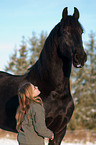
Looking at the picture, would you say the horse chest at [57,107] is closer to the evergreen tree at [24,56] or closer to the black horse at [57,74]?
the black horse at [57,74]

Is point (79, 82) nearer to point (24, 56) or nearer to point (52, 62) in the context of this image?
point (24, 56)

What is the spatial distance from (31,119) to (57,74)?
1217 mm

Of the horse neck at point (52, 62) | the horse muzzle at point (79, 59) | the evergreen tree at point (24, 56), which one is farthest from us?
the evergreen tree at point (24, 56)

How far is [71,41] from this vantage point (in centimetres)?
373

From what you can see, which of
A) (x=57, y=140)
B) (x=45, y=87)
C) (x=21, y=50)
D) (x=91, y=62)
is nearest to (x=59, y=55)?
(x=45, y=87)

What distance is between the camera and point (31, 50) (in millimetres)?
29516

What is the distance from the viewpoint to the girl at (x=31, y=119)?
2.79 meters

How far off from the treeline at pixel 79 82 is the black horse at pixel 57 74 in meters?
22.1

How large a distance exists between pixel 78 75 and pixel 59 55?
25.2 meters

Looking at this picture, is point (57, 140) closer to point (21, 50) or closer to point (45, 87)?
point (45, 87)

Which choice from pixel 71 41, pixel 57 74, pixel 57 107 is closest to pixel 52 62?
pixel 57 74

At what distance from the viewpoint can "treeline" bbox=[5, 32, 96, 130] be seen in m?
27.1

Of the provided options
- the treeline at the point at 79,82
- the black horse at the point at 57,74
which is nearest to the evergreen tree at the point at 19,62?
the treeline at the point at 79,82

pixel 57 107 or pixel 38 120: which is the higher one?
pixel 38 120
